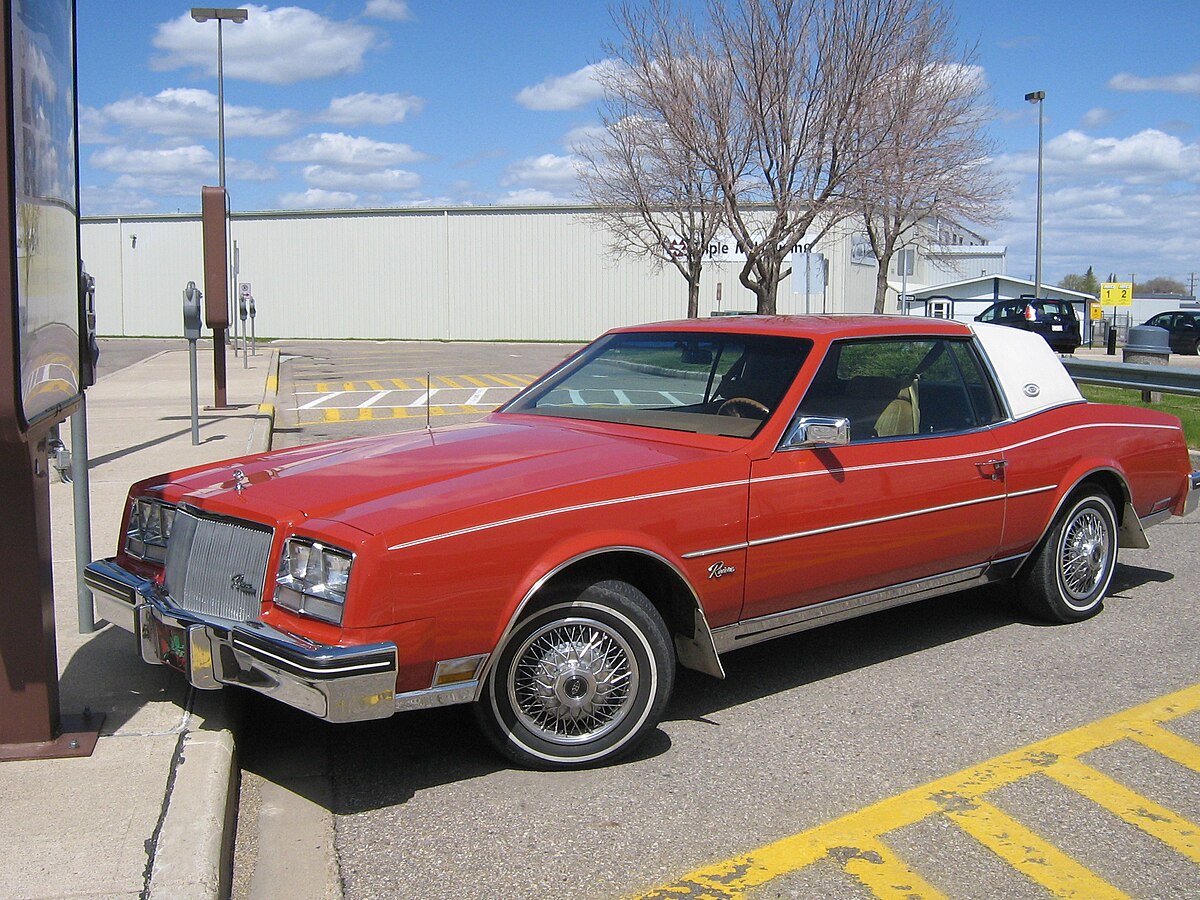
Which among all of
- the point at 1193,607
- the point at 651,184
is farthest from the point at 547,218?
the point at 1193,607

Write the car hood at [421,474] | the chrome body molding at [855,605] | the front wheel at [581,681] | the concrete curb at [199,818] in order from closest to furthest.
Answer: the concrete curb at [199,818]
the car hood at [421,474]
the front wheel at [581,681]
the chrome body molding at [855,605]

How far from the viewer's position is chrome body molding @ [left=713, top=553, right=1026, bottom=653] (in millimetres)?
4609

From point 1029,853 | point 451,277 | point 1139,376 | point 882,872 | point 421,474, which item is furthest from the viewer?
point 451,277

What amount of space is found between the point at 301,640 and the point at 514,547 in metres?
0.72

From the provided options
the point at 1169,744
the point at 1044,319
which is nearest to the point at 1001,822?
the point at 1169,744

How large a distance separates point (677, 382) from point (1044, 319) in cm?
3013

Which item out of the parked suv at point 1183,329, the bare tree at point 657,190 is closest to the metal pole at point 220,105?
the bare tree at point 657,190

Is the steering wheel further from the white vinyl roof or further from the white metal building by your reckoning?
the white metal building

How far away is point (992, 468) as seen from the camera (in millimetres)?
5441

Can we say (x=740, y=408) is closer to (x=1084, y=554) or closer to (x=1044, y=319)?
(x=1084, y=554)

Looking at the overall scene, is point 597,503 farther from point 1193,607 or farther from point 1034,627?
point 1193,607

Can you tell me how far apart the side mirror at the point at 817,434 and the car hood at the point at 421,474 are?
0.33 meters

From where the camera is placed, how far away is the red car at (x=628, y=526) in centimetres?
374

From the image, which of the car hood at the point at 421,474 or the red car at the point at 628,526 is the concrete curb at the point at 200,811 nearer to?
the red car at the point at 628,526
